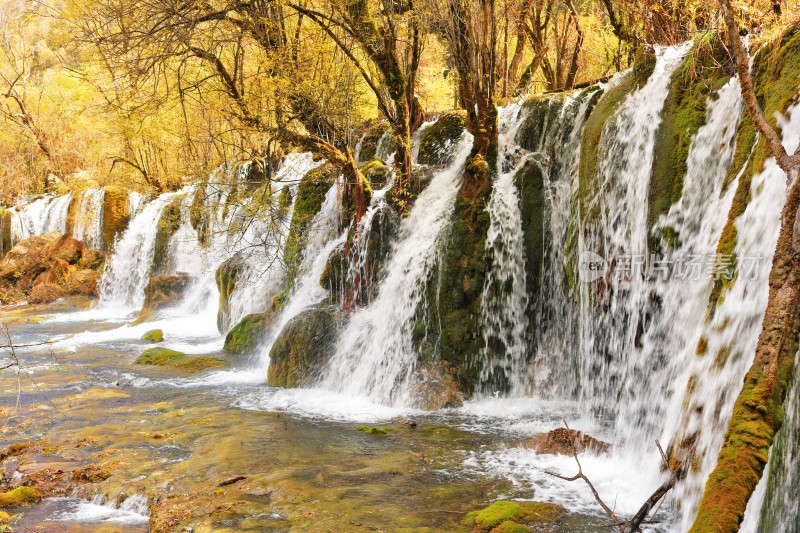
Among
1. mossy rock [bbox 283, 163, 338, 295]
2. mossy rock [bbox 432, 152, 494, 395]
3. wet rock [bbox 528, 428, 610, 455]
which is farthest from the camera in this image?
mossy rock [bbox 283, 163, 338, 295]

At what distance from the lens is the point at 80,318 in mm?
18359

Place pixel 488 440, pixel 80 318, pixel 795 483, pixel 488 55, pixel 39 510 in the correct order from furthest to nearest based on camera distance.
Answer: pixel 80 318 < pixel 488 55 < pixel 488 440 < pixel 39 510 < pixel 795 483

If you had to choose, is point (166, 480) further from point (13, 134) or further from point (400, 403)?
point (13, 134)

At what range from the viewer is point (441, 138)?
467 inches

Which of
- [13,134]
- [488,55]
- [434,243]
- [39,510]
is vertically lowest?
[39,510]

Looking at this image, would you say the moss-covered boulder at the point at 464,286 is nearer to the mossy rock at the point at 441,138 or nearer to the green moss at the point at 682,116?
the mossy rock at the point at 441,138

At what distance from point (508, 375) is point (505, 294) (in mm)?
1144

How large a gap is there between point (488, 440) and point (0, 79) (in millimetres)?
31410

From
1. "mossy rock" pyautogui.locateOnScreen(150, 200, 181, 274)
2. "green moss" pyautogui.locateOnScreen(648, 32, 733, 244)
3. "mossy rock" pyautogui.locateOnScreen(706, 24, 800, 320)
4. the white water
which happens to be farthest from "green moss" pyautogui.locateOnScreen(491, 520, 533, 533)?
"mossy rock" pyautogui.locateOnScreen(150, 200, 181, 274)

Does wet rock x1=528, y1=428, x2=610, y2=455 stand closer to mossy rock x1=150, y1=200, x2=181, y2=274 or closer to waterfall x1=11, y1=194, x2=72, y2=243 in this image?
mossy rock x1=150, y1=200, x2=181, y2=274

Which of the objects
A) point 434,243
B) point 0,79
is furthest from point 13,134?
point 434,243

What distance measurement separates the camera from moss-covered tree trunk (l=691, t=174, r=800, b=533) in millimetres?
2402

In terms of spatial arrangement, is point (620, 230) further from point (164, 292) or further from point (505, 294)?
point (164, 292)

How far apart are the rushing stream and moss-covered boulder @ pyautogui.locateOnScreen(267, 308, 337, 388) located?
25 centimetres
